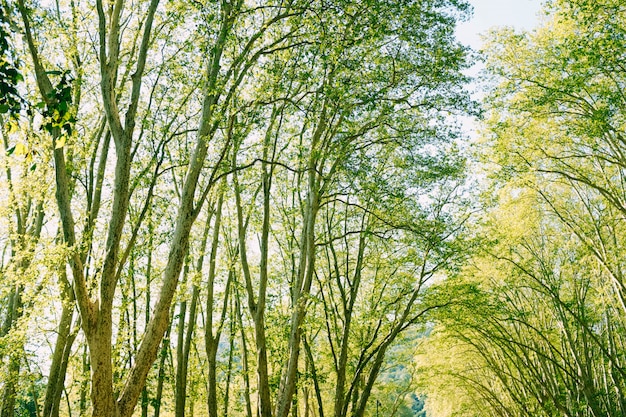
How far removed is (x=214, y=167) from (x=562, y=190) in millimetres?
12581

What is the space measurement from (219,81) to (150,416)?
2586cm

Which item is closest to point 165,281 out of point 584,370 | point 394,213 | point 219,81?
point 219,81

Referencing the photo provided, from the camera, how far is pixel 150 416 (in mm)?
27672

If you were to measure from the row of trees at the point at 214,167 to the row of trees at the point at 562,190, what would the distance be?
5.95ft

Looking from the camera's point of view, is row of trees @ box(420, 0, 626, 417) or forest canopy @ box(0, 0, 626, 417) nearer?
forest canopy @ box(0, 0, 626, 417)

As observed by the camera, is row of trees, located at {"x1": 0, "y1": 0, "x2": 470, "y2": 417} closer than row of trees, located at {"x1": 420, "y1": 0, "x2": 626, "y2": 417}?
Yes

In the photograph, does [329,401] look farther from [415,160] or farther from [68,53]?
[68,53]

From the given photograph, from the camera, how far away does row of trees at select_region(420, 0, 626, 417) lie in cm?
1026

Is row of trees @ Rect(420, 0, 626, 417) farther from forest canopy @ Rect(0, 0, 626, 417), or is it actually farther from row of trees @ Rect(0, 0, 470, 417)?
row of trees @ Rect(0, 0, 470, 417)

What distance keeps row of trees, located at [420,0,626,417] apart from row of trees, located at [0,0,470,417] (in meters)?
1.81

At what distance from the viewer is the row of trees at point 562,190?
10.3 metres

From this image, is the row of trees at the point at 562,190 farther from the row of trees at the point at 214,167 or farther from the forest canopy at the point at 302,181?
the row of trees at the point at 214,167

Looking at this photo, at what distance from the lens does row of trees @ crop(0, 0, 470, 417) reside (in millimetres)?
6746

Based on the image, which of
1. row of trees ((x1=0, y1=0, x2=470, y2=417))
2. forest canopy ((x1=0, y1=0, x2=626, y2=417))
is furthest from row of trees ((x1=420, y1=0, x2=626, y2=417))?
row of trees ((x1=0, y1=0, x2=470, y2=417))
